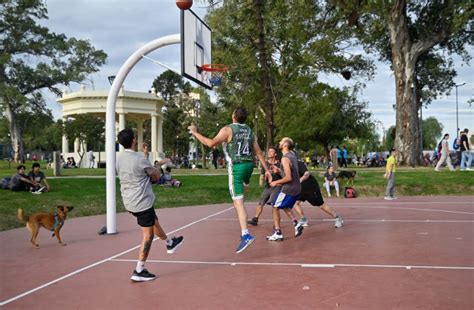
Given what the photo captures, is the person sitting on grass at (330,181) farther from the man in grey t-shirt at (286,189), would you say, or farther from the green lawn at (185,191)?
the man in grey t-shirt at (286,189)

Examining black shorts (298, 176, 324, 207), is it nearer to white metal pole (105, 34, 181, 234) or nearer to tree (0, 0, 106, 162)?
white metal pole (105, 34, 181, 234)

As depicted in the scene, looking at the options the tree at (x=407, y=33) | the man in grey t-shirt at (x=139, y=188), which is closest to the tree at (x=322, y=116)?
the tree at (x=407, y=33)

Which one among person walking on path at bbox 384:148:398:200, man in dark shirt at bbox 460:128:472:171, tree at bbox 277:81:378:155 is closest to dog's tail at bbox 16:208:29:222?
person walking on path at bbox 384:148:398:200

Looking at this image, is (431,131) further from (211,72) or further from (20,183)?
(20,183)

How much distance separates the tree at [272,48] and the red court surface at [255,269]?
1022 cm

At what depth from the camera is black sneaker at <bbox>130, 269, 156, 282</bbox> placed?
19.3ft

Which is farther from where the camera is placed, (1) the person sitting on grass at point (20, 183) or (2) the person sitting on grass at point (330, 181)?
(2) the person sitting on grass at point (330, 181)

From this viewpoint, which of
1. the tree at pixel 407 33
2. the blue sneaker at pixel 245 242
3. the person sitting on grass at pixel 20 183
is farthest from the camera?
the tree at pixel 407 33

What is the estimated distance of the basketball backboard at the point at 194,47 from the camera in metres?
9.88

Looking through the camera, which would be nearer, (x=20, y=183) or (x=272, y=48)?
(x=20, y=183)

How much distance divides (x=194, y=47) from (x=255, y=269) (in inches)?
223

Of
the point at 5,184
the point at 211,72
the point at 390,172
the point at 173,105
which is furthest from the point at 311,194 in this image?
the point at 173,105

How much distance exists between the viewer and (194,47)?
34.2 feet

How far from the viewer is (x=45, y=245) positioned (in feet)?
28.6
